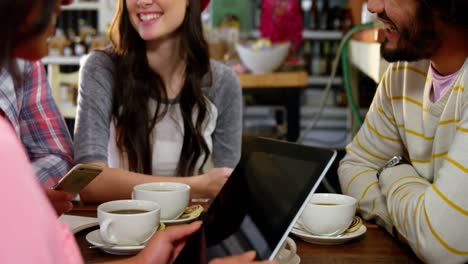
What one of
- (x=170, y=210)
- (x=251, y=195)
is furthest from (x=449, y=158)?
(x=170, y=210)

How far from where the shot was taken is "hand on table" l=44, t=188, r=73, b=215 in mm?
1063

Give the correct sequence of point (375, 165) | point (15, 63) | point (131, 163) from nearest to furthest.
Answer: point (15, 63)
point (375, 165)
point (131, 163)

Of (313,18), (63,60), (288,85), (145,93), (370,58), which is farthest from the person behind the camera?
(313,18)

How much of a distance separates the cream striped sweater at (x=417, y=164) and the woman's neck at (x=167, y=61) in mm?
602

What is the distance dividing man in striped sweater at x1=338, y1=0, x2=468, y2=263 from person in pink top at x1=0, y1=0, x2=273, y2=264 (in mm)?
628

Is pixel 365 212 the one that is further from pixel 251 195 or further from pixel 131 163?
pixel 131 163

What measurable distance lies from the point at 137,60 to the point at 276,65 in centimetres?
159

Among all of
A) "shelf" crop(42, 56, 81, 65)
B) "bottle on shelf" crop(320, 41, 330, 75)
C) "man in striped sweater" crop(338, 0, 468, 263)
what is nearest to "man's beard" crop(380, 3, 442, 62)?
"man in striped sweater" crop(338, 0, 468, 263)

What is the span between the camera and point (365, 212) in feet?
3.95

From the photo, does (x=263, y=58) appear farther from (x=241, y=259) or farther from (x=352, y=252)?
(x=241, y=259)

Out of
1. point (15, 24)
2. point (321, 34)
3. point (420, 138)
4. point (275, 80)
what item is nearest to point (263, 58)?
point (275, 80)

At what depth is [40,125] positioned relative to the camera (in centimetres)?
156

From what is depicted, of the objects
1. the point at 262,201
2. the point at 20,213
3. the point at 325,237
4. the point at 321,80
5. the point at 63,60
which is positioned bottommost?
the point at 321,80

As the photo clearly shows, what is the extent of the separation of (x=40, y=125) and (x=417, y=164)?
33.6 inches
